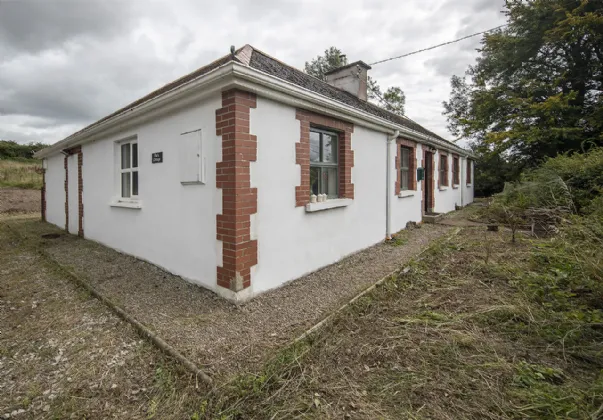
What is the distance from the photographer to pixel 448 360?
2.51 metres

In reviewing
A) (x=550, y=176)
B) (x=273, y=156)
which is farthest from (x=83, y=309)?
(x=550, y=176)

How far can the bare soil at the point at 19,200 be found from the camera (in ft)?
50.5

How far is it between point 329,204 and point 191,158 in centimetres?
235

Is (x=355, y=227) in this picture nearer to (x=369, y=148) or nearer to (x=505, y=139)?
(x=369, y=148)

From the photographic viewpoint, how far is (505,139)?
14555 millimetres

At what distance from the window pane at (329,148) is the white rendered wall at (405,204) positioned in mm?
2425

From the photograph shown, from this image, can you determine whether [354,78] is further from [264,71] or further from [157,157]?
[157,157]

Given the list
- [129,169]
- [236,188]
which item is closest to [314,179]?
[236,188]

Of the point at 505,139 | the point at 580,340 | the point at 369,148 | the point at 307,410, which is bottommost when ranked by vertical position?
the point at 307,410

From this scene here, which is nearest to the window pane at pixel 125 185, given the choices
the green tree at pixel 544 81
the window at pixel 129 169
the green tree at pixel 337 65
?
the window at pixel 129 169

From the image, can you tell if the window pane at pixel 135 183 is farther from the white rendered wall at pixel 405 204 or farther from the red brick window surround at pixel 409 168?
the red brick window surround at pixel 409 168

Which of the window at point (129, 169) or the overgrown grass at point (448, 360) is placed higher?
the window at point (129, 169)

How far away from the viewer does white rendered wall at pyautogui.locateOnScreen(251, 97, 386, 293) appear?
395cm

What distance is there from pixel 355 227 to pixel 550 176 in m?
6.59
